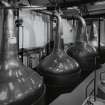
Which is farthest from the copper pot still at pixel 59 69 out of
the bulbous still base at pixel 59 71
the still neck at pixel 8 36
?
the still neck at pixel 8 36

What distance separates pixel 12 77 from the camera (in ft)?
1.57

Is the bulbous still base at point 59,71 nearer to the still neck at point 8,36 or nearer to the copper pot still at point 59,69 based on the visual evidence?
the copper pot still at point 59,69

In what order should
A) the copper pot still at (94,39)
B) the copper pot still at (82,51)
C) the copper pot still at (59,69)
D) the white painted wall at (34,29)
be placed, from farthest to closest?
Answer: the white painted wall at (34,29) < the copper pot still at (94,39) < the copper pot still at (82,51) < the copper pot still at (59,69)

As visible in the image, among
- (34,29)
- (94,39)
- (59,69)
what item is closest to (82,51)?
(59,69)

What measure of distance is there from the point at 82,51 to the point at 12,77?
2.92ft

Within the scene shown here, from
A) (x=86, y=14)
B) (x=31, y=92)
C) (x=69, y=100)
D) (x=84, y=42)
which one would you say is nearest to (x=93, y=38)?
(x=86, y=14)

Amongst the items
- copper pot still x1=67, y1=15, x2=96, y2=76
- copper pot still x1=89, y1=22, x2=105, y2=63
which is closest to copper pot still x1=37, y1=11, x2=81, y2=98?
copper pot still x1=67, y1=15, x2=96, y2=76

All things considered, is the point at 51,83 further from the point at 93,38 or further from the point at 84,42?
the point at 93,38

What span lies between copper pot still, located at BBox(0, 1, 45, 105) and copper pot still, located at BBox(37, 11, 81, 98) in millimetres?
356

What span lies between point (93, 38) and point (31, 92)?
1.71 meters

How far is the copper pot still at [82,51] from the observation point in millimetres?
1224

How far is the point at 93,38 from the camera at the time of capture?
2049 millimetres

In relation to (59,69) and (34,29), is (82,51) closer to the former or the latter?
(59,69)

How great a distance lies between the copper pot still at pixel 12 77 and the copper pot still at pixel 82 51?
771 mm
